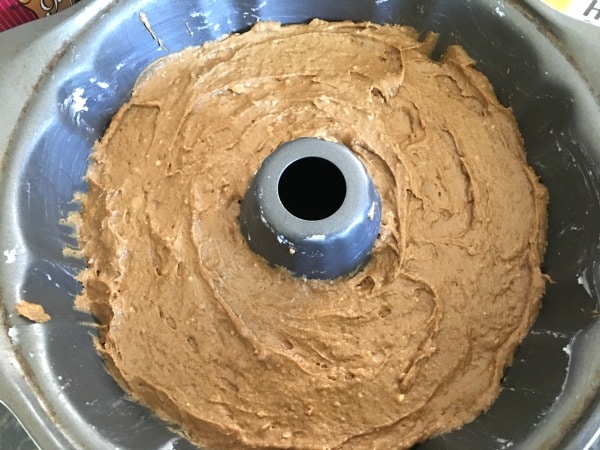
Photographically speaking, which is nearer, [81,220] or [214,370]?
[214,370]

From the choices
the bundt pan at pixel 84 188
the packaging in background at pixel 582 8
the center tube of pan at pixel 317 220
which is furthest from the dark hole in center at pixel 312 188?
the packaging in background at pixel 582 8

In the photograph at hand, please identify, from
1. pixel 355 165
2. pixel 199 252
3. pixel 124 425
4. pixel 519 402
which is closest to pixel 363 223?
pixel 355 165

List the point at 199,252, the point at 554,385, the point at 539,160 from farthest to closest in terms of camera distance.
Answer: the point at 539,160
the point at 199,252
the point at 554,385

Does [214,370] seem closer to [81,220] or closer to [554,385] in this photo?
[81,220]

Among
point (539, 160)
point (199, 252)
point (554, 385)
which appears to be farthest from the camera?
point (539, 160)

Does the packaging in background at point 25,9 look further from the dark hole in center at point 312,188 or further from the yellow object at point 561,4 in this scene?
the yellow object at point 561,4

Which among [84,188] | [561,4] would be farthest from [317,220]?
[561,4]

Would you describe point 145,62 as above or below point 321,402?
above

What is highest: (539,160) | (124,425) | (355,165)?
(355,165)
